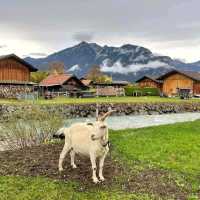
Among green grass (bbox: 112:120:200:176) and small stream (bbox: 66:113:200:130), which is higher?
green grass (bbox: 112:120:200:176)

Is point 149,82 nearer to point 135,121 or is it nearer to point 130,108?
point 130,108

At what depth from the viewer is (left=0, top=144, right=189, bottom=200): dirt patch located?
37.4 feet

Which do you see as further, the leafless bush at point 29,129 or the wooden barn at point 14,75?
the wooden barn at point 14,75

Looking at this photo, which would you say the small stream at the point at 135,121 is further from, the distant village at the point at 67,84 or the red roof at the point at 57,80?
the red roof at the point at 57,80

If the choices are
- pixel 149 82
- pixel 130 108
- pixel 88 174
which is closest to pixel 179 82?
pixel 149 82

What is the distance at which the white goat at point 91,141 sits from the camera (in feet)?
36.1

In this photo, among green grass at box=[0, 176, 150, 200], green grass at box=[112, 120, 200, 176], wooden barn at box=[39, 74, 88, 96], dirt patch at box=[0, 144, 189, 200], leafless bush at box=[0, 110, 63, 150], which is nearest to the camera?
green grass at box=[0, 176, 150, 200]

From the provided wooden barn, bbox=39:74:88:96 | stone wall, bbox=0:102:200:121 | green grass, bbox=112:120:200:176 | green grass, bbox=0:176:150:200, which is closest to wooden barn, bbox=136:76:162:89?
wooden barn, bbox=39:74:88:96

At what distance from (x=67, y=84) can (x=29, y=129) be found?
64.8 metres

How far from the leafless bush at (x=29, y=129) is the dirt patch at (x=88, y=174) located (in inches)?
128

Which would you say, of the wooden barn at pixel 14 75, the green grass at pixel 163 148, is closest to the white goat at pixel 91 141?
the green grass at pixel 163 148

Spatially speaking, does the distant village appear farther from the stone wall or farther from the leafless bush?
the leafless bush

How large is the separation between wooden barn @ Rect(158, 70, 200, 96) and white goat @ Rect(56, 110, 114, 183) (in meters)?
81.5

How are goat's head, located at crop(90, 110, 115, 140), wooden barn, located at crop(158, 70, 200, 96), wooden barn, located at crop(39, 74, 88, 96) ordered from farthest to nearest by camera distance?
wooden barn, located at crop(158, 70, 200, 96)
wooden barn, located at crop(39, 74, 88, 96)
goat's head, located at crop(90, 110, 115, 140)
